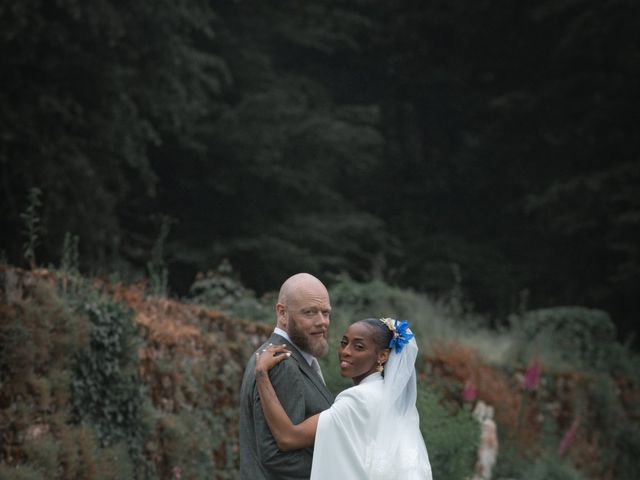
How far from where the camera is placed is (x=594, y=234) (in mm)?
22547

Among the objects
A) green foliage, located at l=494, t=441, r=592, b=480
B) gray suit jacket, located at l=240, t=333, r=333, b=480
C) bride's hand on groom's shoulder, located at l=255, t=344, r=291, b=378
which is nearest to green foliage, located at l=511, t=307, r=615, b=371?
green foliage, located at l=494, t=441, r=592, b=480

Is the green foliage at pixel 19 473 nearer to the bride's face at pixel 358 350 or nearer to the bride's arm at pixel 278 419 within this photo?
the bride's arm at pixel 278 419

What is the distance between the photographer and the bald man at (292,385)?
448 centimetres

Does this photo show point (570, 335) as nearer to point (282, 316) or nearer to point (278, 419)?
point (282, 316)

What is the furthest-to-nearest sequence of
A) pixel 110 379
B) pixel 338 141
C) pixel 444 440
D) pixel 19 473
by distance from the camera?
1. pixel 338 141
2. pixel 444 440
3. pixel 110 379
4. pixel 19 473

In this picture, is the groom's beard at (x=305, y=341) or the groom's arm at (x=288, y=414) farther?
the groom's beard at (x=305, y=341)

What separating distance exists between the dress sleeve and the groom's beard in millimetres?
228

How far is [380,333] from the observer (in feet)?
15.5

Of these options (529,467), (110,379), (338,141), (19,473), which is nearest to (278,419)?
(19,473)

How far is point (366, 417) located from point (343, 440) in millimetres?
180

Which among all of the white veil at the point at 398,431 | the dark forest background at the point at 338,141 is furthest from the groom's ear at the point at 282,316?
the dark forest background at the point at 338,141

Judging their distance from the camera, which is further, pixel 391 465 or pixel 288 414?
pixel 391 465

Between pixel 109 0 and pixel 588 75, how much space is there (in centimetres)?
1199

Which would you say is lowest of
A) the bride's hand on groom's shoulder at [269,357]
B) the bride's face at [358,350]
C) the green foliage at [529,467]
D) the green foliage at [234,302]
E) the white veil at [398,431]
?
the green foliage at [529,467]
